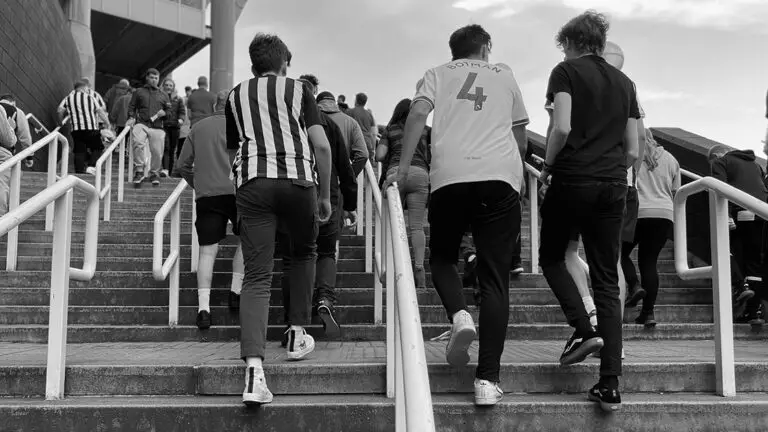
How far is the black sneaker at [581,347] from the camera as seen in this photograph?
11.4 feet

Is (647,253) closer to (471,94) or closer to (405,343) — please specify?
(471,94)

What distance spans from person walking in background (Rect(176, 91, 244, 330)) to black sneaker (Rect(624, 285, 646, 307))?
9.45 ft

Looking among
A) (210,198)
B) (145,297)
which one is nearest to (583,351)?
(210,198)

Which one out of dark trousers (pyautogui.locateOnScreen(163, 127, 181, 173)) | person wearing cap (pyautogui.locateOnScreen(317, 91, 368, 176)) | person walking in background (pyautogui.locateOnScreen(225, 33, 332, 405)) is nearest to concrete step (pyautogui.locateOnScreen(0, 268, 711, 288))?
person wearing cap (pyautogui.locateOnScreen(317, 91, 368, 176))

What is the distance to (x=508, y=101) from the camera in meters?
3.59

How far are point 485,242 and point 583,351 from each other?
2.34ft

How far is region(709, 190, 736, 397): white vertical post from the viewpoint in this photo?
3625 mm

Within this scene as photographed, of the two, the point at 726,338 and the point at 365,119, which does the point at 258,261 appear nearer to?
the point at 726,338

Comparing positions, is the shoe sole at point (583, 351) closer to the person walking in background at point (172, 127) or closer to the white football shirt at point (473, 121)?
the white football shirt at point (473, 121)

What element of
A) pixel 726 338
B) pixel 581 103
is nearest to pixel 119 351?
pixel 581 103

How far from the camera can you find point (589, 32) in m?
3.71

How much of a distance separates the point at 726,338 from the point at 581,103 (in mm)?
1362

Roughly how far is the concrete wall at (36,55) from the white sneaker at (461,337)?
998 cm

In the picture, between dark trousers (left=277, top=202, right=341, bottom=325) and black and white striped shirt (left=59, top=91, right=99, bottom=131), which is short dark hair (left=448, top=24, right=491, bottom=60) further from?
black and white striped shirt (left=59, top=91, right=99, bottom=131)
